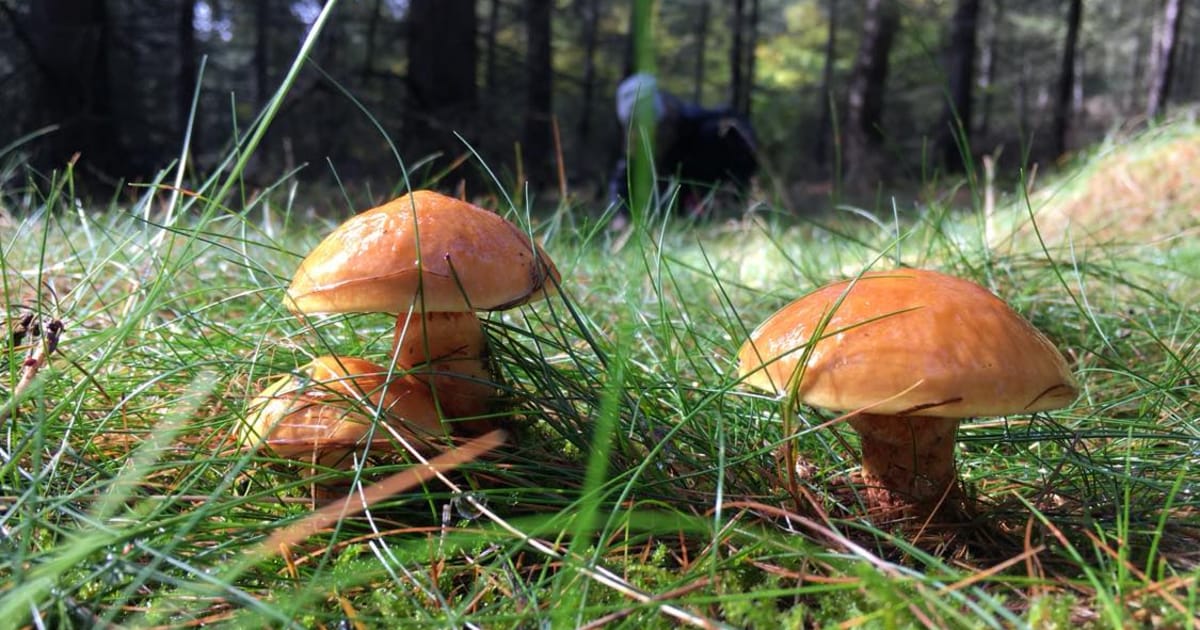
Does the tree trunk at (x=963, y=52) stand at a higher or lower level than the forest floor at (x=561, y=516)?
higher

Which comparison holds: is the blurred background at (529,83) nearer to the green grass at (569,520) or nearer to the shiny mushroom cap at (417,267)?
the shiny mushroom cap at (417,267)

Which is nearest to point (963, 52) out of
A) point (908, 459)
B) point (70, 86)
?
point (70, 86)

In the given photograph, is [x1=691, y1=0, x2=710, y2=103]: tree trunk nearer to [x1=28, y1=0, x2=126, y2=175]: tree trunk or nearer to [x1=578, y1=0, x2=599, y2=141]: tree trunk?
[x1=578, y1=0, x2=599, y2=141]: tree trunk

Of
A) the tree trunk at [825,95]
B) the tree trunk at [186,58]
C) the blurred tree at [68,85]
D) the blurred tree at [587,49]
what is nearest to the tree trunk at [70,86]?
the blurred tree at [68,85]

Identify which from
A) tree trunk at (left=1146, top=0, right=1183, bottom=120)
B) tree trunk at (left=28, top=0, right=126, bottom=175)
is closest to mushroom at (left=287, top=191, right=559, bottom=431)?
tree trunk at (left=28, top=0, right=126, bottom=175)

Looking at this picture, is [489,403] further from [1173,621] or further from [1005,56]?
[1005,56]

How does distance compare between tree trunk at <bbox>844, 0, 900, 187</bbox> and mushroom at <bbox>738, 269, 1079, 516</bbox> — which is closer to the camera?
mushroom at <bbox>738, 269, 1079, 516</bbox>
